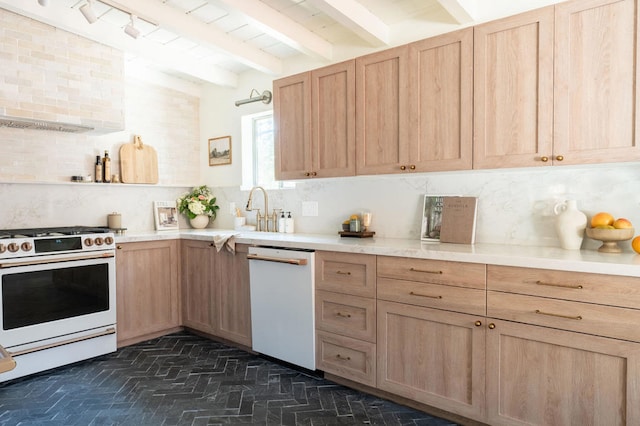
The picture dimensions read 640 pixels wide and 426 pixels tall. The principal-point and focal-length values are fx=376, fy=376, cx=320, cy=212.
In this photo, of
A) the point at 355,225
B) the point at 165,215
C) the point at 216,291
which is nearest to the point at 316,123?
the point at 355,225

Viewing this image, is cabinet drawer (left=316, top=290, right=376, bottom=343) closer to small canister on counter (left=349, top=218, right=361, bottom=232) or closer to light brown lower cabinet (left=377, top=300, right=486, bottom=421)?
light brown lower cabinet (left=377, top=300, right=486, bottom=421)

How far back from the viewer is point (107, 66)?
131 inches

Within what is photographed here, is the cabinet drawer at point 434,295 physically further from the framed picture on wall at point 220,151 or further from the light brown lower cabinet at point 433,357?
the framed picture on wall at point 220,151

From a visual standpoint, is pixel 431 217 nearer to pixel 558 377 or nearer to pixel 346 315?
pixel 346 315

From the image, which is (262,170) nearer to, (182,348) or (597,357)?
(182,348)

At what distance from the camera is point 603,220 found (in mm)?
2053

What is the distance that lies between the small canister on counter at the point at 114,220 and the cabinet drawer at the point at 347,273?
7.33ft

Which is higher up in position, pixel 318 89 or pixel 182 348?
pixel 318 89

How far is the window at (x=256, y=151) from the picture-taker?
13.1ft

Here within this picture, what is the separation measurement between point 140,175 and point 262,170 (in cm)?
127

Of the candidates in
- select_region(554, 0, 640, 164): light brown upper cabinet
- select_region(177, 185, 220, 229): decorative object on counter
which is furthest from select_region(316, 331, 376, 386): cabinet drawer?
select_region(177, 185, 220, 229): decorative object on counter

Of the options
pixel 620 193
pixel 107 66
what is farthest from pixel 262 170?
pixel 620 193

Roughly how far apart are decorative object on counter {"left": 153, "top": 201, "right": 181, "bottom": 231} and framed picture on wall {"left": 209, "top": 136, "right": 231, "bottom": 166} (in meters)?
0.68

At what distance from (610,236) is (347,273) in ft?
4.87
